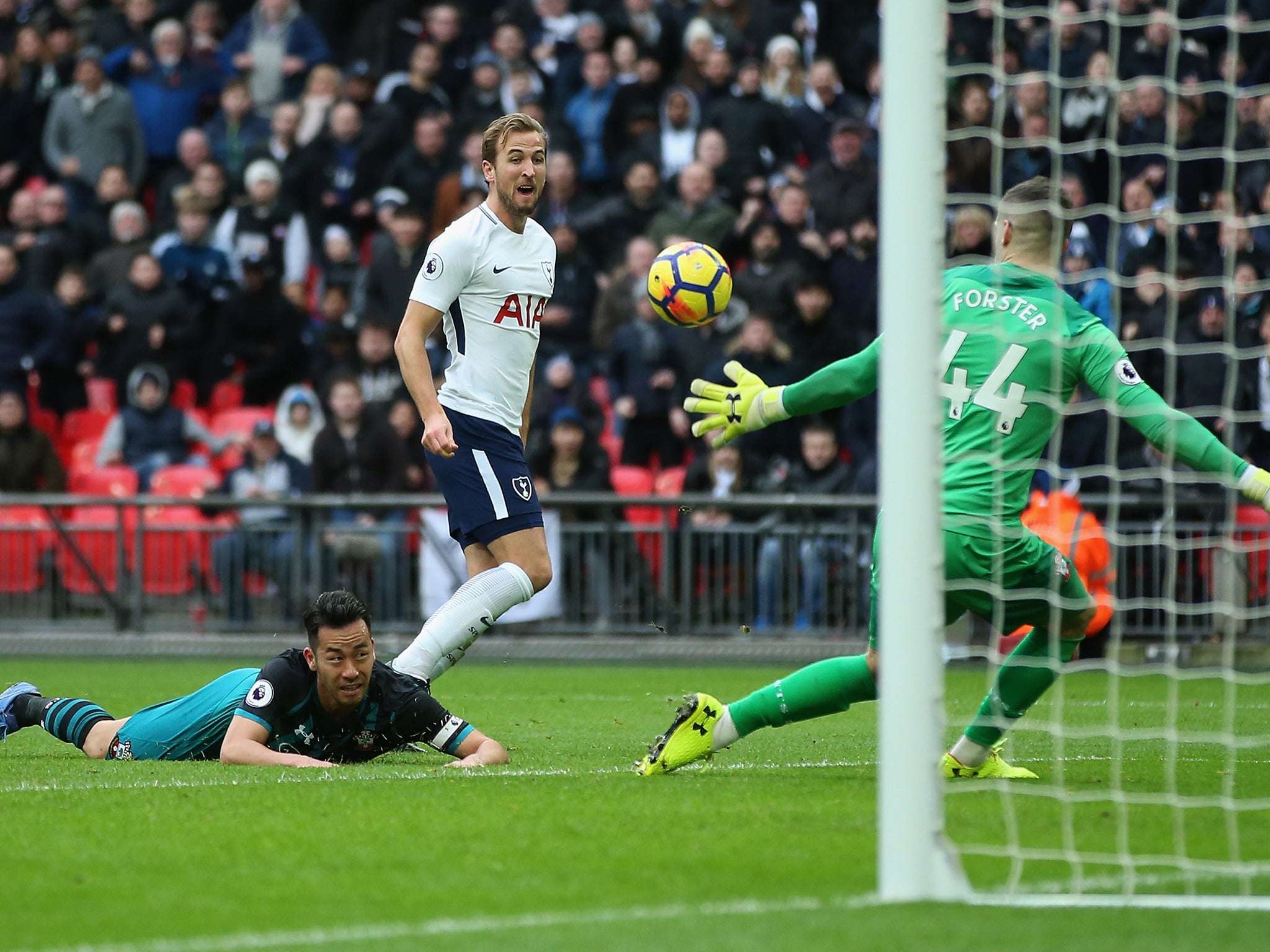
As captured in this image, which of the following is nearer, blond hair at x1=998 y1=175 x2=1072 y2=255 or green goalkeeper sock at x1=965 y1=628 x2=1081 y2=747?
blond hair at x1=998 y1=175 x2=1072 y2=255

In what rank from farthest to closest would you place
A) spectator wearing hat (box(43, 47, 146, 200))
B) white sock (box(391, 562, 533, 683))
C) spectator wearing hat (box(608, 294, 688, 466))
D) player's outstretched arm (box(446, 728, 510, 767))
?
spectator wearing hat (box(43, 47, 146, 200)), spectator wearing hat (box(608, 294, 688, 466)), white sock (box(391, 562, 533, 683)), player's outstretched arm (box(446, 728, 510, 767))

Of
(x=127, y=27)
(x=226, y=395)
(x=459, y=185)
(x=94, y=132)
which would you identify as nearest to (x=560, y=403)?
(x=459, y=185)

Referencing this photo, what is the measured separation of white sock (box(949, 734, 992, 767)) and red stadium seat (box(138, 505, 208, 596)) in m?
8.94

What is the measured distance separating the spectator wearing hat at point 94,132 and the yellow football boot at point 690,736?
511 inches

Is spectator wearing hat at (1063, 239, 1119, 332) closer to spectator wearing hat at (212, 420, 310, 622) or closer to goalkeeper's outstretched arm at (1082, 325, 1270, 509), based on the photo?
goalkeeper's outstretched arm at (1082, 325, 1270, 509)

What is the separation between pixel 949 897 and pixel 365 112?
45.9 ft

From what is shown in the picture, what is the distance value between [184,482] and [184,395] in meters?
1.54

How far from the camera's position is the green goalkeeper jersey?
6.04 m

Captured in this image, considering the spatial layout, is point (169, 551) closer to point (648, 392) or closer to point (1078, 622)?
point (648, 392)

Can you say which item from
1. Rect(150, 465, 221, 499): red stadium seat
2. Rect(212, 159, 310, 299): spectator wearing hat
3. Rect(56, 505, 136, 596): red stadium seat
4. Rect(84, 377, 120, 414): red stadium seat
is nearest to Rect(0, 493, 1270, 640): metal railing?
Rect(56, 505, 136, 596): red stadium seat

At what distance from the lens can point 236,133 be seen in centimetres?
1795

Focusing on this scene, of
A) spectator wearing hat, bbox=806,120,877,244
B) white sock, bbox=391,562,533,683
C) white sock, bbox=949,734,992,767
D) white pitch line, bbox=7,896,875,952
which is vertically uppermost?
spectator wearing hat, bbox=806,120,877,244

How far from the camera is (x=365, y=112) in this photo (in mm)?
17016

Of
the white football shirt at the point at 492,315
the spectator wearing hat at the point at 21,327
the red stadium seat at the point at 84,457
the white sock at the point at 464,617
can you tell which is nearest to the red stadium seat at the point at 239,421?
the red stadium seat at the point at 84,457
